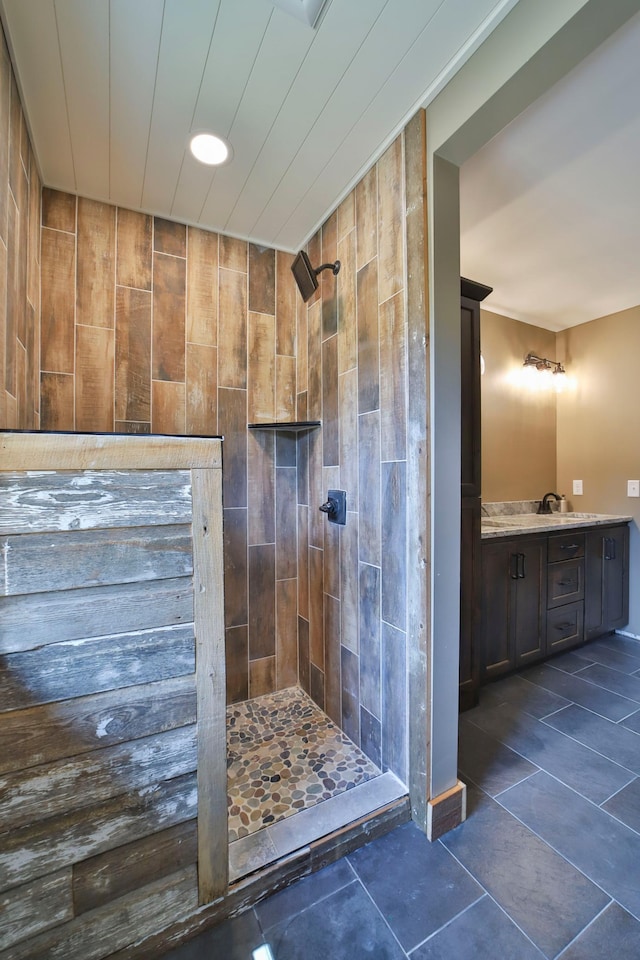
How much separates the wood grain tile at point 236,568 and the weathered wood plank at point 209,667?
1.05 meters

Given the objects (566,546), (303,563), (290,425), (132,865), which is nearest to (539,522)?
(566,546)

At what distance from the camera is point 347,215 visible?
5.61 feet

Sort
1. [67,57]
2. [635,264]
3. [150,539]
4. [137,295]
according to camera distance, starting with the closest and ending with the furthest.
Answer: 1. [150,539]
2. [67,57]
3. [137,295]
4. [635,264]

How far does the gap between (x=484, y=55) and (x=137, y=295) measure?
1.54 m

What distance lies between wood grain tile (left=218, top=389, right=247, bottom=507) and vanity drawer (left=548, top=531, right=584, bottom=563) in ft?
6.41

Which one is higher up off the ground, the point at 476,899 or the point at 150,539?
the point at 150,539

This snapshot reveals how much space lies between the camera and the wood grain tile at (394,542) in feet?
4.53

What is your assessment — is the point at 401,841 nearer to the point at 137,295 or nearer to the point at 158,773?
the point at 158,773

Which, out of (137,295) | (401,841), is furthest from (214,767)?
(137,295)

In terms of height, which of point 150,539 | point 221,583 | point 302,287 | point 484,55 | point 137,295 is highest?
point 484,55

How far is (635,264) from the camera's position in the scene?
236 cm

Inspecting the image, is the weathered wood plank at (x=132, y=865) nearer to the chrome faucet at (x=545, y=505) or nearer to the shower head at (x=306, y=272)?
the shower head at (x=306, y=272)

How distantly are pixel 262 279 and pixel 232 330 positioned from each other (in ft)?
1.14

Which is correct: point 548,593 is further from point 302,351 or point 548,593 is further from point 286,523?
point 302,351
